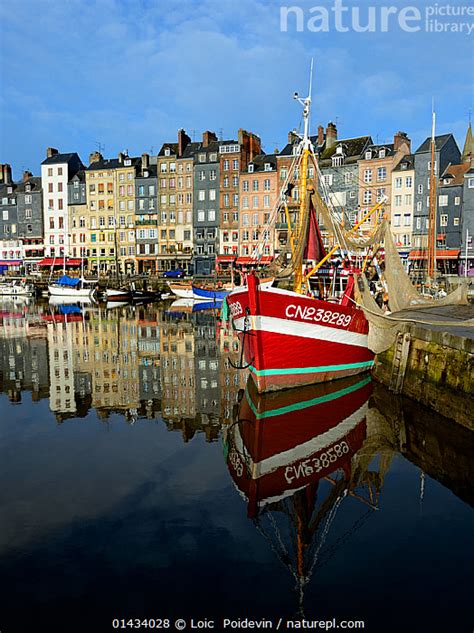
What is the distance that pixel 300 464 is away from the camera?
1019 cm

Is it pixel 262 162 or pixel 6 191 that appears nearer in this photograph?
pixel 262 162

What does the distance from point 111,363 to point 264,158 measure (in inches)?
2032

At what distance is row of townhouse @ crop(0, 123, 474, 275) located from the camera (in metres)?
55.2

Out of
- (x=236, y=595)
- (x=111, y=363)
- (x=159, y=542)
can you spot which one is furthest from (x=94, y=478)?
(x=111, y=363)

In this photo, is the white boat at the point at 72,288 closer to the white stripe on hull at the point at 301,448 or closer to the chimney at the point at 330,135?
the chimney at the point at 330,135

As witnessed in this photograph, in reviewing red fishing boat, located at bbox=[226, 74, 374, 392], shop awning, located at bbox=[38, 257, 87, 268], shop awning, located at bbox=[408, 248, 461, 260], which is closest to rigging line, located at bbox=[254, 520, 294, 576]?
red fishing boat, located at bbox=[226, 74, 374, 392]

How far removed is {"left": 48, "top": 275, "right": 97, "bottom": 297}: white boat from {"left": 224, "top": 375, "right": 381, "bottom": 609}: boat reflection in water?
44.6 metres

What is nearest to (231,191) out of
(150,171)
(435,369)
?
(150,171)

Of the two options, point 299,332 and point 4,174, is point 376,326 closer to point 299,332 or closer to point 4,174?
point 299,332

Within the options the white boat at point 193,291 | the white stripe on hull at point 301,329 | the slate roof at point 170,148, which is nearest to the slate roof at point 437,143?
the white boat at point 193,291

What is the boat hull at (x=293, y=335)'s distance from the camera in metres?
14.2

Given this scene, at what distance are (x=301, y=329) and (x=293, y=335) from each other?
0.89 ft

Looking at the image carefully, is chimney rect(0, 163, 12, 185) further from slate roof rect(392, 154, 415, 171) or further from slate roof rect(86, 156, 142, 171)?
slate roof rect(392, 154, 415, 171)

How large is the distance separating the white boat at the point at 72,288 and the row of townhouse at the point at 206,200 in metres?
5.68
